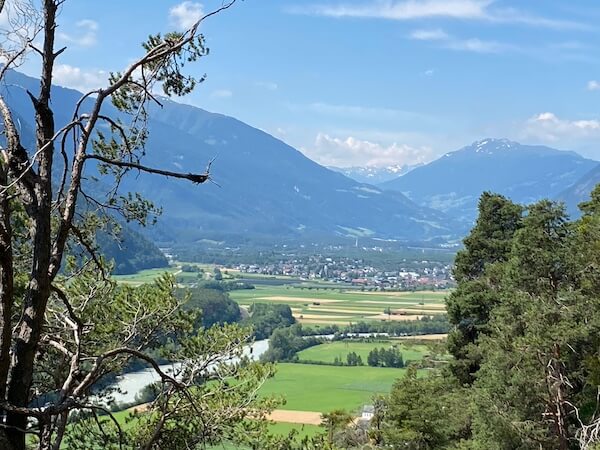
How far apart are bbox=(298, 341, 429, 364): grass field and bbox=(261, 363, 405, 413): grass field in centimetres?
297

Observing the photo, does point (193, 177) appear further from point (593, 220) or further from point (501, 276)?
point (501, 276)

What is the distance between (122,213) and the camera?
A: 5.41 meters

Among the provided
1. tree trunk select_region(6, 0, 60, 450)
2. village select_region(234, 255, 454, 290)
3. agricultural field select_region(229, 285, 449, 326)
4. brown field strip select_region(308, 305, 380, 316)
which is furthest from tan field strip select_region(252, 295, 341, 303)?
tree trunk select_region(6, 0, 60, 450)

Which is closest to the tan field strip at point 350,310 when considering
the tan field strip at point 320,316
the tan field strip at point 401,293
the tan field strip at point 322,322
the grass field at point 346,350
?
the tan field strip at point 320,316

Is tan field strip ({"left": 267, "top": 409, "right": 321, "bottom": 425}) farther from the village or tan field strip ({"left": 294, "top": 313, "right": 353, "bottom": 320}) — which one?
the village

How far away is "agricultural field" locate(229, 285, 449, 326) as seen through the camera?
2938 inches

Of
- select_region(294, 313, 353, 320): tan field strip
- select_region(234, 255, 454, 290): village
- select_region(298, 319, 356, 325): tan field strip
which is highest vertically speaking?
select_region(234, 255, 454, 290): village

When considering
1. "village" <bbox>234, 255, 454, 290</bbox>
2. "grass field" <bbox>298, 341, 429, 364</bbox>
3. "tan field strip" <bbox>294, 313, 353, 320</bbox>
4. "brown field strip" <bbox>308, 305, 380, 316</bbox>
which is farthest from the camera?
"village" <bbox>234, 255, 454, 290</bbox>

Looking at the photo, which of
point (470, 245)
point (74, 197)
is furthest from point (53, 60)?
point (470, 245)

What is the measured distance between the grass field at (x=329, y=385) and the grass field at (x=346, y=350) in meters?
2.97

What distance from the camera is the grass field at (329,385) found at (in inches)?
1454

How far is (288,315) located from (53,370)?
62.8m

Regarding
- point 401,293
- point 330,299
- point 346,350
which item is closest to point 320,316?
point 346,350

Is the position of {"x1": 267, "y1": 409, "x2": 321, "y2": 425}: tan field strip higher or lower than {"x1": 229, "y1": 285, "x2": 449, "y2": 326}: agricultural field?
lower
